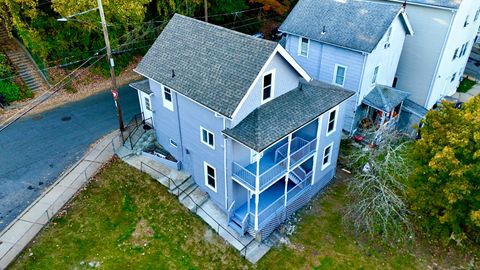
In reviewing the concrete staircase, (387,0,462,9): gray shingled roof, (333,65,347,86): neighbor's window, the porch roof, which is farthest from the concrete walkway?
(387,0,462,9): gray shingled roof

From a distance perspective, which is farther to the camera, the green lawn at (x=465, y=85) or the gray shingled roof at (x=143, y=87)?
the green lawn at (x=465, y=85)

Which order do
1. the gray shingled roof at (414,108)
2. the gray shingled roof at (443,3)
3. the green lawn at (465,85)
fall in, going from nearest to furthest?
1. the gray shingled roof at (443,3)
2. the gray shingled roof at (414,108)
3. the green lawn at (465,85)

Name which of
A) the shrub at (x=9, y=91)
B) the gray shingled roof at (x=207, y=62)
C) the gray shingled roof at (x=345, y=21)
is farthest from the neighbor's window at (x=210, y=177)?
the shrub at (x=9, y=91)

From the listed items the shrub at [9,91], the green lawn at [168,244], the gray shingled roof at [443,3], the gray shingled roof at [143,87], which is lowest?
the green lawn at [168,244]

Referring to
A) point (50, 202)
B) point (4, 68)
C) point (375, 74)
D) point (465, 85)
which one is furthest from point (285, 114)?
point (465, 85)

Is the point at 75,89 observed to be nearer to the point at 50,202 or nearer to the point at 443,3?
the point at 50,202

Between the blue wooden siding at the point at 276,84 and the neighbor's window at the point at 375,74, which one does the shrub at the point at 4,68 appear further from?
the neighbor's window at the point at 375,74

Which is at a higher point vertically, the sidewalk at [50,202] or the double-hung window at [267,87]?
the double-hung window at [267,87]
